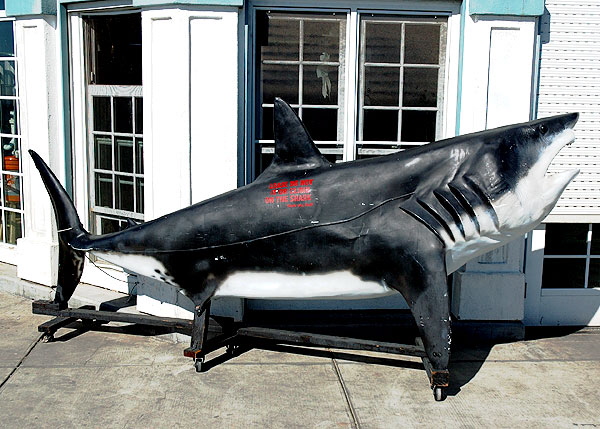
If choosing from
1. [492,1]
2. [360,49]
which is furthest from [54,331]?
[492,1]

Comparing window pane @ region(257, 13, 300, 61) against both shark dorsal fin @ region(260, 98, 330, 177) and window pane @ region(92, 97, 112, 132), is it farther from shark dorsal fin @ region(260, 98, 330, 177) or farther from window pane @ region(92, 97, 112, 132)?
window pane @ region(92, 97, 112, 132)

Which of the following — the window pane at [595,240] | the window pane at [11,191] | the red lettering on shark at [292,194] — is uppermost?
the red lettering on shark at [292,194]

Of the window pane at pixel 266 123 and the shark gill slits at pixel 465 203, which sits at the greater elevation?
the window pane at pixel 266 123

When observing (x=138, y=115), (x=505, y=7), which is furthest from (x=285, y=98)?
(x=505, y=7)

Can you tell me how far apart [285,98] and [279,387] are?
2.46 metres

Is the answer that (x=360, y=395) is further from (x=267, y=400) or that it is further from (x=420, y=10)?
→ (x=420, y=10)

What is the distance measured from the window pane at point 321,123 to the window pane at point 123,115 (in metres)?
1.61

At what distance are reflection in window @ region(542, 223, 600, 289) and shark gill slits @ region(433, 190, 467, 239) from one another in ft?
6.82

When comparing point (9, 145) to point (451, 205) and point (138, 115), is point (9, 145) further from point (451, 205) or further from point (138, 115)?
point (451, 205)

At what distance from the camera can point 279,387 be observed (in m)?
4.81

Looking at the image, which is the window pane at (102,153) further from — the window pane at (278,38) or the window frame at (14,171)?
the window pane at (278,38)

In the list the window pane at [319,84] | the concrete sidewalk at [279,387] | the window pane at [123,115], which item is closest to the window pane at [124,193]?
the window pane at [123,115]

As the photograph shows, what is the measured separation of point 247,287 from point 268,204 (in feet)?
2.06

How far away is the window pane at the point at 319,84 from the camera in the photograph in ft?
19.6
